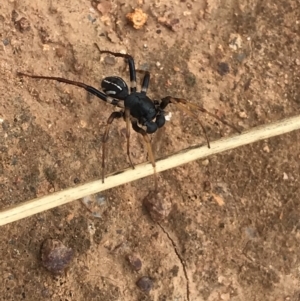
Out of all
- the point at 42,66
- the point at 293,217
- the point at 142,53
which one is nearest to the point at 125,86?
the point at 142,53

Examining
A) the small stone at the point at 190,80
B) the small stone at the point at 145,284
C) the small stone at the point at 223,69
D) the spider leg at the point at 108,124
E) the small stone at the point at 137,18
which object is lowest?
the small stone at the point at 145,284

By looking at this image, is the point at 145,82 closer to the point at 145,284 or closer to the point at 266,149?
the point at 266,149

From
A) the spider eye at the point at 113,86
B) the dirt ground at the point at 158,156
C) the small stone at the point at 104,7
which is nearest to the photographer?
the dirt ground at the point at 158,156

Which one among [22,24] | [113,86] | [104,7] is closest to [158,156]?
[113,86]

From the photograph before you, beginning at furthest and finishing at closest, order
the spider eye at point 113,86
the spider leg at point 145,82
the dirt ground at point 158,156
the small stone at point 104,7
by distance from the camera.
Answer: the small stone at point 104,7 → the spider leg at point 145,82 → the spider eye at point 113,86 → the dirt ground at point 158,156

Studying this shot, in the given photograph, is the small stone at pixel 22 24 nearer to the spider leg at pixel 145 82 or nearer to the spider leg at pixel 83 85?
the spider leg at pixel 83 85

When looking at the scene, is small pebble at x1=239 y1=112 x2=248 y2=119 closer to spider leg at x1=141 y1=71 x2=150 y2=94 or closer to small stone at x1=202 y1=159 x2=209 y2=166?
small stone at x1=202 y1=159 x2=209 y2=166

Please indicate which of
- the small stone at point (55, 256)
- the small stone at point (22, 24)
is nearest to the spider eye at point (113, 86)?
the small stone at point (22, 24)

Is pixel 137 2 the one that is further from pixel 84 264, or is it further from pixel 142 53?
pixel 84 264
